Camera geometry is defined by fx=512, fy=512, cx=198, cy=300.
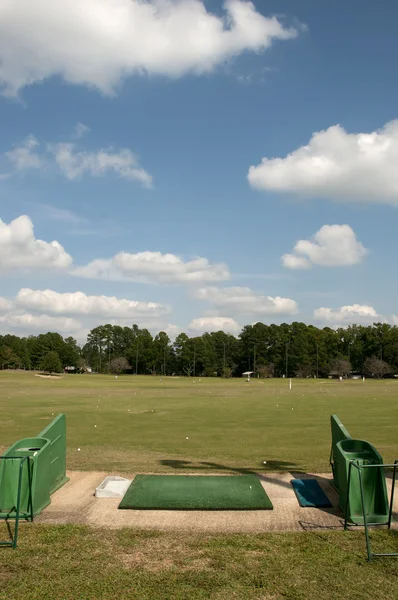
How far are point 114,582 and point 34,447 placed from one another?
3.89 m

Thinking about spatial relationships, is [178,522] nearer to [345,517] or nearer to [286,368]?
[345,517]

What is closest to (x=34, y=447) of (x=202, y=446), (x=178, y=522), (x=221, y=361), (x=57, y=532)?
(x=57, y=532)

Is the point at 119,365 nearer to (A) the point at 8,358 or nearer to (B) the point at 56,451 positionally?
(A) the point at 8,358

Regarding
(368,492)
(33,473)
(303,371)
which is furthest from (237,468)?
(303,371)

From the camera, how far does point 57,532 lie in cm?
804

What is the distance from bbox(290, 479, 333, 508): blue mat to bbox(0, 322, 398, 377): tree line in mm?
102682

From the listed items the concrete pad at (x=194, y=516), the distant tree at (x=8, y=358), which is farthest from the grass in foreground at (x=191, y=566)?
the distant tree at (x=8, y=358)

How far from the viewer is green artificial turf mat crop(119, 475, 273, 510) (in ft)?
30.5

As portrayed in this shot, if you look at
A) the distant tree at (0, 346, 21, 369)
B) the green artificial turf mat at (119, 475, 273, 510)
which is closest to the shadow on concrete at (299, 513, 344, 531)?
the green artificial turf mat at (119, 475, 273, 510)

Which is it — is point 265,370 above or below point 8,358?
below

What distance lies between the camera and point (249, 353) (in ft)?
444

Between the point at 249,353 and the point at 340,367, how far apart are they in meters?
28.4

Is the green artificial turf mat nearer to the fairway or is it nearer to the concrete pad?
the concrete pad

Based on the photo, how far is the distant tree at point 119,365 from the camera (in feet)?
442
